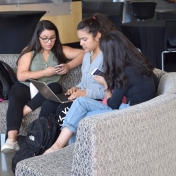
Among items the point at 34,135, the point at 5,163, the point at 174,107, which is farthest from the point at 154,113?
the point at 5,163

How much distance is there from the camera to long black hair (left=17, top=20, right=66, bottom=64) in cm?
323

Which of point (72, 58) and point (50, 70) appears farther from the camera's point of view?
point (72, 58)

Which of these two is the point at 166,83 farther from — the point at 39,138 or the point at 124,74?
the point at 39,138

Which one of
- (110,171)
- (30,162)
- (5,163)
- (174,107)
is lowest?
(5,163)

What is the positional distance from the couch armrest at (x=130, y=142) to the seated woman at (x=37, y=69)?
1.47 m

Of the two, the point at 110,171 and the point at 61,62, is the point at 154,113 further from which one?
the point at 61,62

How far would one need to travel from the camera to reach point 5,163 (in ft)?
9.99

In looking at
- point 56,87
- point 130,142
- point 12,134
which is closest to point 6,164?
point 12,134

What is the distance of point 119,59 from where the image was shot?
2396 mm

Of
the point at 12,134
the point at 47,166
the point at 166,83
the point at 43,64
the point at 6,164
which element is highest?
the point at 166,83

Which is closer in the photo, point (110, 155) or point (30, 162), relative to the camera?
point (110, 155)

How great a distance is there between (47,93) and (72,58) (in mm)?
556

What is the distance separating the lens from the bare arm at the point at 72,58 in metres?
3.25

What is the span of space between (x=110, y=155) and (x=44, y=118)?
4.19 ft
